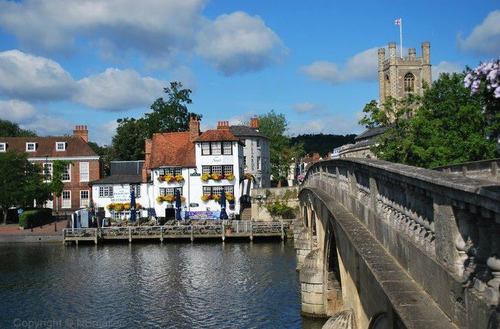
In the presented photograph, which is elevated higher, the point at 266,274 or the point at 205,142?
the point at 205,142

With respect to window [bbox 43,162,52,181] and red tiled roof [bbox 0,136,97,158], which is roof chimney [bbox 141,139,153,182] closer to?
red tiled roof [bbox 0,136,97,158]

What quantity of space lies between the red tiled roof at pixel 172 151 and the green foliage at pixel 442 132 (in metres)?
28.8

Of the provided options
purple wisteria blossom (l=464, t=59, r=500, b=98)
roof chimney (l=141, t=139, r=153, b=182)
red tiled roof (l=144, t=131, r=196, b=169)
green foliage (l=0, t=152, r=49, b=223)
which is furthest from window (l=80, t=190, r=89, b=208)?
purple wisteria blossom (l=464, t=59, r=500, b=98)

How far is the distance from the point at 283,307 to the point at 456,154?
48.4 ft

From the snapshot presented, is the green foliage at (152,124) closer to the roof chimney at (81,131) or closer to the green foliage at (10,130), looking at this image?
the roof chimney at (81,131)

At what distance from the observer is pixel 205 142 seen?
61.6 m

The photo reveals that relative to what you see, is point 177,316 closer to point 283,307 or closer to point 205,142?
point 283,307

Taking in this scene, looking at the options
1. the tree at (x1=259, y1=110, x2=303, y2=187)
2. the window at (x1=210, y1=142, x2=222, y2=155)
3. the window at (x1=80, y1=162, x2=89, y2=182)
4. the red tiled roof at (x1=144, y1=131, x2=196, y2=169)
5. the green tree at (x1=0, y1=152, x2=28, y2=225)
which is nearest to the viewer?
the green tree at (x1=0, y1=152, x2=28, y2=225)

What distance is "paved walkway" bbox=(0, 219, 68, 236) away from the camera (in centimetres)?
5469

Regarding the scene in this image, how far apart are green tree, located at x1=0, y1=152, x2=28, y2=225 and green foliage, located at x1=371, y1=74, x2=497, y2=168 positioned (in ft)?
136

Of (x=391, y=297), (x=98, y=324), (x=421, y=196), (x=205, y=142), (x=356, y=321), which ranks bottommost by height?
(x=98, y=324)

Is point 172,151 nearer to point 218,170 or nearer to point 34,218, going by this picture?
point 218,170

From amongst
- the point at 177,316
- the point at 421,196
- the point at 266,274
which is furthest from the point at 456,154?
the point at 421,196

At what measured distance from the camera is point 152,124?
3568 inches
